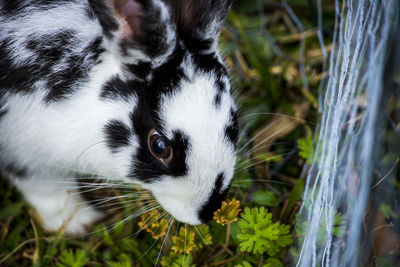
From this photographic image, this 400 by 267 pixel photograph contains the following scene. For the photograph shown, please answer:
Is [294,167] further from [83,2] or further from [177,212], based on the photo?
[83,2]

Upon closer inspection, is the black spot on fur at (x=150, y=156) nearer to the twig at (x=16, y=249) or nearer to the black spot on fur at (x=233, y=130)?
the black spot on fur at (x=233, y=130)

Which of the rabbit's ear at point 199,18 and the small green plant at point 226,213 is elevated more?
the rabbit's ear at point 199,18

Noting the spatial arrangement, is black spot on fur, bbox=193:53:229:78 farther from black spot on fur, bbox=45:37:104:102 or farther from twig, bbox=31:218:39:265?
twig, bbox=31:218:39:265

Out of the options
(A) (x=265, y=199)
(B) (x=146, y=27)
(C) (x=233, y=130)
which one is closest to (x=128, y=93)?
(B) (x=146, y=27)

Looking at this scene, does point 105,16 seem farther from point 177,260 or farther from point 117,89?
point 177,260

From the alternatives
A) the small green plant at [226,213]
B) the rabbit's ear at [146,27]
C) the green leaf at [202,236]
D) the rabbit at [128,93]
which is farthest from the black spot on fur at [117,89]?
the green leaf at [202,236]

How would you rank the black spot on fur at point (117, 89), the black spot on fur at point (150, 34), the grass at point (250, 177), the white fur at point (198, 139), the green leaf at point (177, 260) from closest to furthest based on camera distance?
1. the black spot on fur at point (150, 34)
2. the white fur at point (198, 139)
3. the black spot on fur at point (117, 89)
4. the green leaf at point (177, 260)
5. the grass at point (250, 177)
